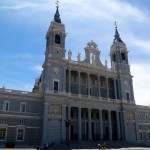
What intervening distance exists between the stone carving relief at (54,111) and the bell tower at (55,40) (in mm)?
11617

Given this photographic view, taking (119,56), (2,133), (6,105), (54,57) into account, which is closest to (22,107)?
(6,105)

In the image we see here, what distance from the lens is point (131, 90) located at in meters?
55.3

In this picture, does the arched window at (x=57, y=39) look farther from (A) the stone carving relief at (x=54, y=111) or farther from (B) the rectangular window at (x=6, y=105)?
(B) the rectangular window at (x=6, y=105)

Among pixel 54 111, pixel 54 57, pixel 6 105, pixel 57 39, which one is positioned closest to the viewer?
pixel 6 105

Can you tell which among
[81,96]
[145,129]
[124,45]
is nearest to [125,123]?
[145,129]

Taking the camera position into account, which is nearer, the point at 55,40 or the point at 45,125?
the point at 45,125

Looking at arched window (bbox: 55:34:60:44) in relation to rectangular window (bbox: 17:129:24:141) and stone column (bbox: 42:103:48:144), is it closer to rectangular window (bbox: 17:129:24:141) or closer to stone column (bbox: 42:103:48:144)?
stone column (bbox: 42:103:48:144)

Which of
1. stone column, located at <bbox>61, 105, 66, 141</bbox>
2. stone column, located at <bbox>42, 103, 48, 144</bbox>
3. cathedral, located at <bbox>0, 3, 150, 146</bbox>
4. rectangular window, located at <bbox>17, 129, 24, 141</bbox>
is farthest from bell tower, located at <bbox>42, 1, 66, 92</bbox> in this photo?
rectangular window, located at <bbox>17, 129, 24, 141</bbox>

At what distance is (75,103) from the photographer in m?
45.7

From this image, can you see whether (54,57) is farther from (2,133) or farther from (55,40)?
(2,133)

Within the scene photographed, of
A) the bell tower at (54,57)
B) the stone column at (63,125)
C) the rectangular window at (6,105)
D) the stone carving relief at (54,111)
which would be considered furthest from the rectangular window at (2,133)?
the bell tower at (54,57)

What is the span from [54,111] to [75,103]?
5.61m

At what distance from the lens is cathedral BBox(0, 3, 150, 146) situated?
40562 millimetres

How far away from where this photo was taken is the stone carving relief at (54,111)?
137ft
